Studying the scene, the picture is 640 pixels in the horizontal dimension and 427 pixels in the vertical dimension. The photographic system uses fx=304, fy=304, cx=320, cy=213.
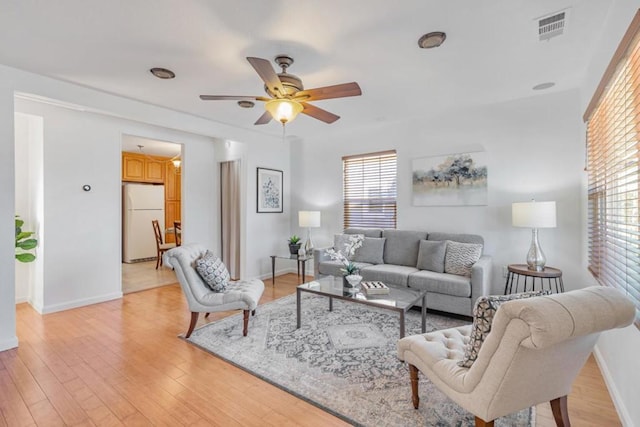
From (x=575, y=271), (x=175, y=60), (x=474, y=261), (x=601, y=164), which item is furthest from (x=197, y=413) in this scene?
(x=575, y=271)

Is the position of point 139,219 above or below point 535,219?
below

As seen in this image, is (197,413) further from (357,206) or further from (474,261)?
(357,206)

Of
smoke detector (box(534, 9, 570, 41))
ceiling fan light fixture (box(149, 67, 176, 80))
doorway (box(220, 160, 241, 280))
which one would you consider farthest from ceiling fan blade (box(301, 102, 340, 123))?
doorway (box(220, 160, 241, 280))

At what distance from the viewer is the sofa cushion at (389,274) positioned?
11.8 ft

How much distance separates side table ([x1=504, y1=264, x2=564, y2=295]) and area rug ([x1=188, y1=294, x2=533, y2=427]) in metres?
0.76

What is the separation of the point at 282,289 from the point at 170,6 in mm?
3699

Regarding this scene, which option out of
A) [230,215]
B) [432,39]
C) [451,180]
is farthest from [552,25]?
[230,215]

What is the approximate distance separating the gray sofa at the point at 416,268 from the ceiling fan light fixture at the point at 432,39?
221 centimetres

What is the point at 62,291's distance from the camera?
371 cm

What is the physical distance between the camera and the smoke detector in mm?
2038

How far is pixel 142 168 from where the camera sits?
6812 millimetres

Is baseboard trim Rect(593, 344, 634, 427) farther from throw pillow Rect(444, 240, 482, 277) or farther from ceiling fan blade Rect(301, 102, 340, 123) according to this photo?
ceiling fan blade Rect(301, 102, 340, 123)

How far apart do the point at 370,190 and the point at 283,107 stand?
2.68 meters

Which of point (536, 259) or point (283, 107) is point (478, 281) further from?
point (283, 107)
